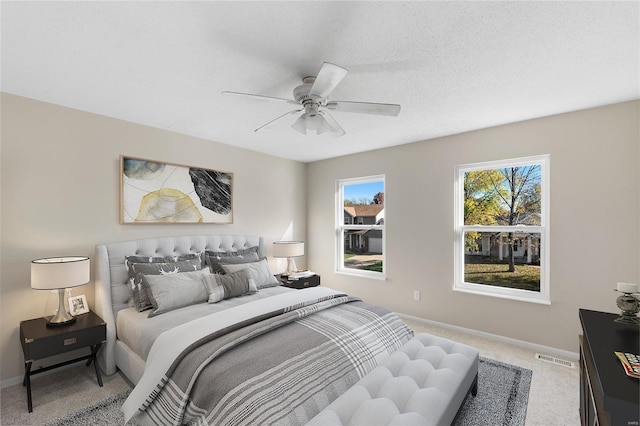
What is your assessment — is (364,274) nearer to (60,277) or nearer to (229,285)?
(229,285)

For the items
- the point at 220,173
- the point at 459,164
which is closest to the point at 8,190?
the point at 220,173

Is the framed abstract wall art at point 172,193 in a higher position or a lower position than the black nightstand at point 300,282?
higher

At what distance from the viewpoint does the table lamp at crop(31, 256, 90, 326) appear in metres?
2.21

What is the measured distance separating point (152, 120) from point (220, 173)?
40.5 inches

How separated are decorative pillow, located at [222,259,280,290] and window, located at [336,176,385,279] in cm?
164

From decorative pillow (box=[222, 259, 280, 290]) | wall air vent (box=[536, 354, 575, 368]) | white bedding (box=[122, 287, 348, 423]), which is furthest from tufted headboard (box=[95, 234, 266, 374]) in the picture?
wall air vent (box=[536, 354, 575, 368])

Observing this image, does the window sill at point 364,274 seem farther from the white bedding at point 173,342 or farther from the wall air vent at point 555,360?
the white bedding at point 173,342

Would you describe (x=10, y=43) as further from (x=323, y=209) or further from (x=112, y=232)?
(x=323, y=209)

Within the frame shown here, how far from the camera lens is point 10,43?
5.73 feet

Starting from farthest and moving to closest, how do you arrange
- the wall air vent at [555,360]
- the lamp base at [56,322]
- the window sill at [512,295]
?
1. the window sill at [512,295]
2. the wall air vent at [555,360]
3. the lamp base at [56,322]

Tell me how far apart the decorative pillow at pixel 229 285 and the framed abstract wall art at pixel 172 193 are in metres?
0.99

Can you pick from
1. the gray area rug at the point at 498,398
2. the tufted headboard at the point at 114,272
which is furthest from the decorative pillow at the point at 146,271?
the gray area rug at the point at 498,398

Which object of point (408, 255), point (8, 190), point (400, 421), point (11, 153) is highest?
point (11, 153)

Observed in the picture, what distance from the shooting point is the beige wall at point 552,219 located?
104 inches
